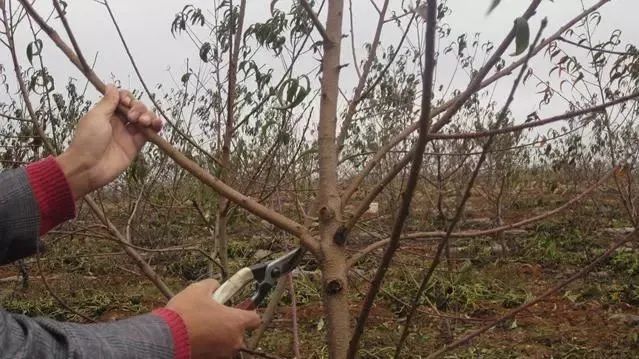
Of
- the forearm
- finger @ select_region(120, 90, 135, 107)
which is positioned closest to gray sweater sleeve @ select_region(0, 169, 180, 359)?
the forearm

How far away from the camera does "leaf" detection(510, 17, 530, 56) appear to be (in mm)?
828

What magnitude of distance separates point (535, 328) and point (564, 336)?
32cm

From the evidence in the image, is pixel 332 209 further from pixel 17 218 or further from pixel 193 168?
pixel 17 218

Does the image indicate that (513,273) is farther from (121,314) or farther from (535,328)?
(121,314)

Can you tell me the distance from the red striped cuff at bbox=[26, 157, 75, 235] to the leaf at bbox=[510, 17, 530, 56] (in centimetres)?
90

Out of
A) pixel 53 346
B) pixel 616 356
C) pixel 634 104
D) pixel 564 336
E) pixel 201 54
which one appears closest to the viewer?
pixel 53 346

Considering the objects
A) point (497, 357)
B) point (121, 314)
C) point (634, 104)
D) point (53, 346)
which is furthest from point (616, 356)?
point (53, 346)

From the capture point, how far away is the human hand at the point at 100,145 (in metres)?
1.41

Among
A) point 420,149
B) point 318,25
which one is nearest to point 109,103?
point 318,25

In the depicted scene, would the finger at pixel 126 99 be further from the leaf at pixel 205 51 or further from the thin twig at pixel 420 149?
the leaf at pixel 205 51

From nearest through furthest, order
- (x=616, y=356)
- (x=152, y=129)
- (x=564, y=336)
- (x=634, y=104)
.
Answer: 1. (x=152, y=129)
2. (x=616, y=356)
3. (x=564, y=336)
4. (x=634, y=104)

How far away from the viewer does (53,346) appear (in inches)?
34.9

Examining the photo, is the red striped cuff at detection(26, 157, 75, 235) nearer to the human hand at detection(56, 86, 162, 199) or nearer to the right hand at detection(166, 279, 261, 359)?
the human hand at detection(56, 86, 162, 199)

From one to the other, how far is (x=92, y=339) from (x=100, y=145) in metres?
0.63
